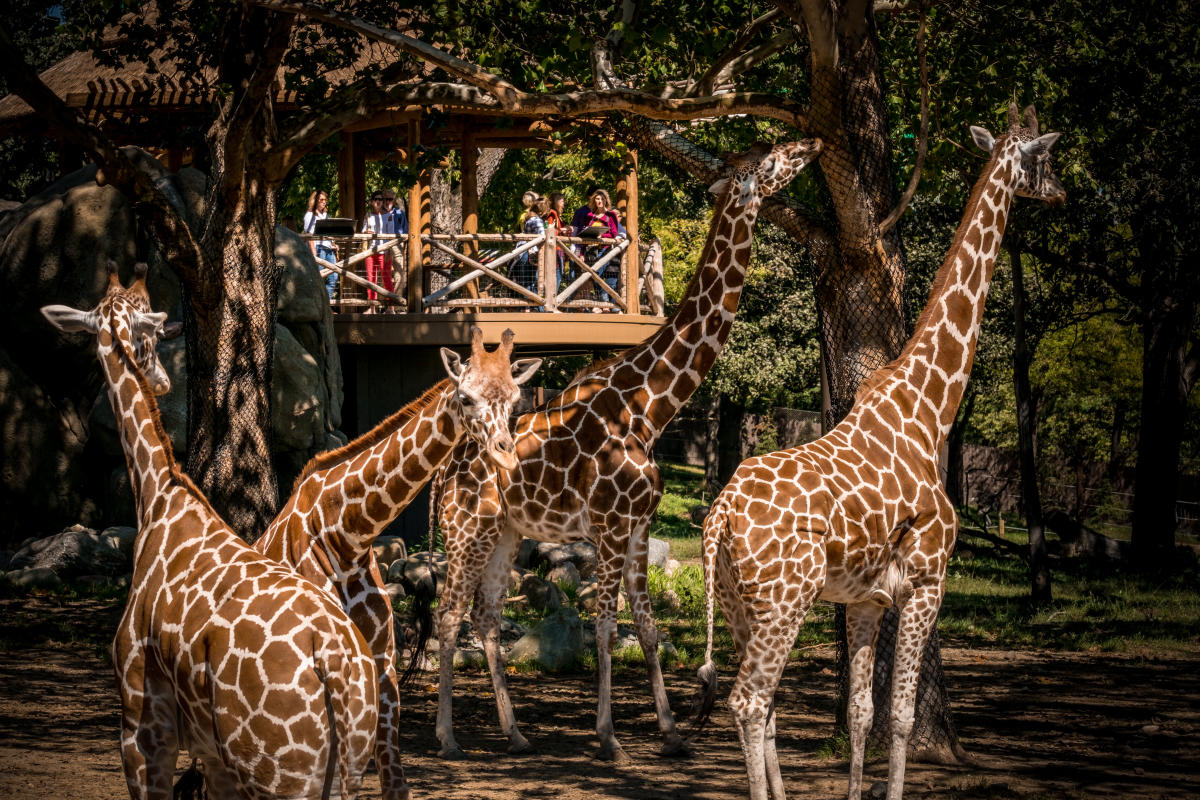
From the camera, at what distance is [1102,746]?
869 cm

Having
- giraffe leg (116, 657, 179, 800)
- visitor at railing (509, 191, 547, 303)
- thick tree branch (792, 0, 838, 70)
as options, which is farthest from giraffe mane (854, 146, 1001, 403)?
visitor at railing (509, 191, 547, 303)

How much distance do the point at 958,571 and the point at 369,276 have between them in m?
10.3

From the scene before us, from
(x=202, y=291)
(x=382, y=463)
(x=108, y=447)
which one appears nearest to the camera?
(x=382, y=463)

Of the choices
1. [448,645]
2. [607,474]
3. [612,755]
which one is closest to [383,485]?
[607,474]

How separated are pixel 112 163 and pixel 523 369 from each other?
5.39 meters

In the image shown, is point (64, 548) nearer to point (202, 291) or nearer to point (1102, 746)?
point (202, 291)

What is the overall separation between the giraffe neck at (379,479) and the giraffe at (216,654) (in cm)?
56

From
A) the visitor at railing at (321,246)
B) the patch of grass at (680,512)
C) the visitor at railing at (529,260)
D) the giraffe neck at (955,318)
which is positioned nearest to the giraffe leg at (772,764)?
the giraffe neck at (955,318)

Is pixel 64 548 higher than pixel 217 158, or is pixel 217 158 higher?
pixel 217 158

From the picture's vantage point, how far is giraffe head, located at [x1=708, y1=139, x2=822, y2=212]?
834 centimetres

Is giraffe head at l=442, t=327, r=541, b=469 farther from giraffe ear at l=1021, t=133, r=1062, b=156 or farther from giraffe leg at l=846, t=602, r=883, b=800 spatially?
giraffe ear at l=1021, t=133, r=1062, b=156

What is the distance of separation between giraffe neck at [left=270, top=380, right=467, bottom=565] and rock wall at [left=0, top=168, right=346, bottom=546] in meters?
9.77

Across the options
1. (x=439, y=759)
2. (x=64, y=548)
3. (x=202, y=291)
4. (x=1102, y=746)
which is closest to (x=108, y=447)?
(x=64, y=548)

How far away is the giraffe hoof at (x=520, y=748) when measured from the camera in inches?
339
